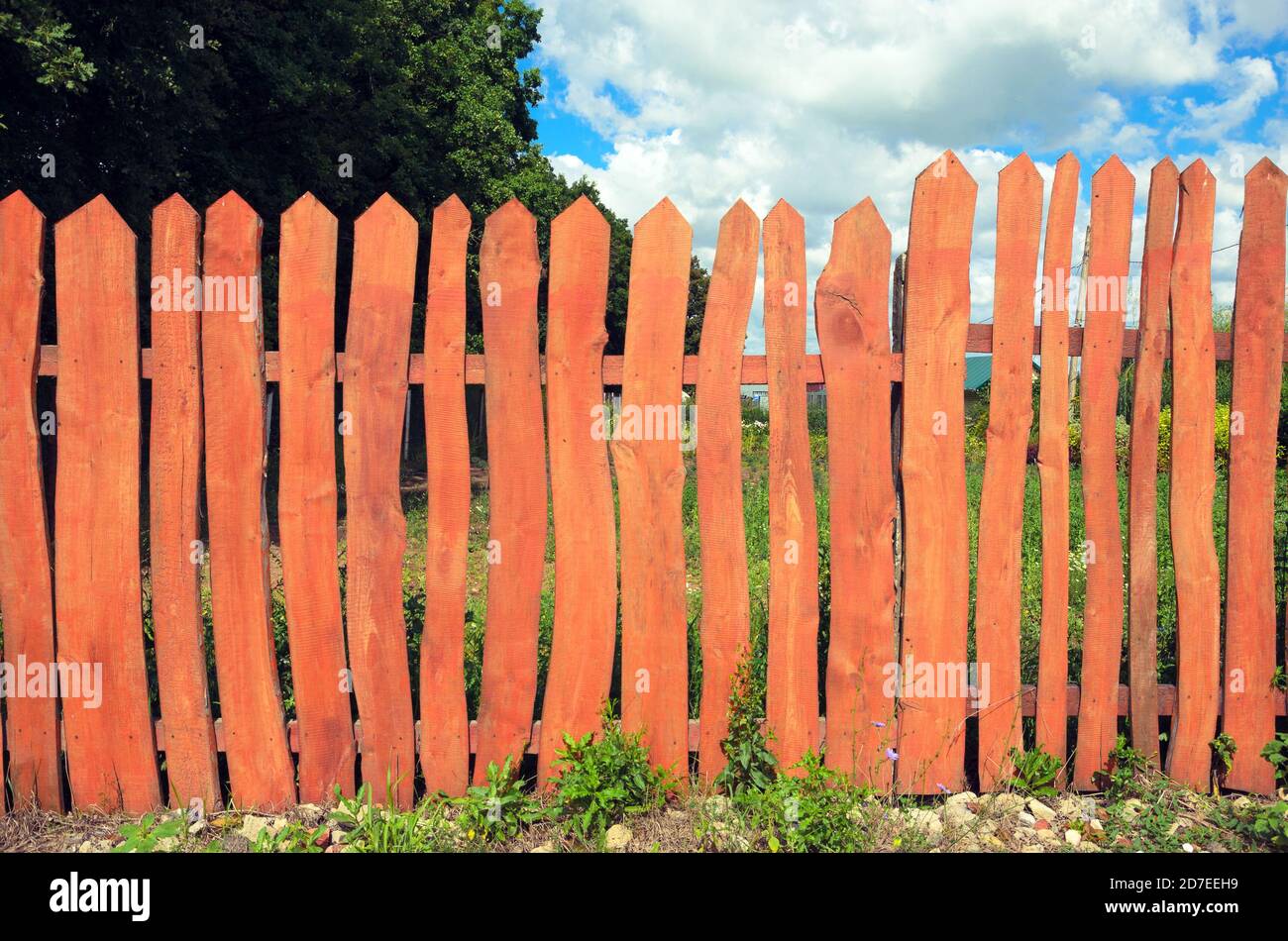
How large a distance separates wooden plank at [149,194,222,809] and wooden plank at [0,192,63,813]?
0.39 metres

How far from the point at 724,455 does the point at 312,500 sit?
1412 millimetres

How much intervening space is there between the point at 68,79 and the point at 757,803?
741 cm

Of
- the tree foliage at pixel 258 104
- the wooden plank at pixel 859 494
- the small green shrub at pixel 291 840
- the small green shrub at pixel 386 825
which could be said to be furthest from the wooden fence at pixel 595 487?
the tree foliage at pixel 258 104

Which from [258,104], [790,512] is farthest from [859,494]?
[258,104]

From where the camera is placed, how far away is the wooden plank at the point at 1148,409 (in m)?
2.99

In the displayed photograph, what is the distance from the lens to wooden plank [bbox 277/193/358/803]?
9.60 feet

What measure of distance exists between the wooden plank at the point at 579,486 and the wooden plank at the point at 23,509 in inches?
68.8

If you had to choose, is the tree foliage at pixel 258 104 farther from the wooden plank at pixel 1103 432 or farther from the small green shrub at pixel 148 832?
the wooden plank at pixel 1103 432

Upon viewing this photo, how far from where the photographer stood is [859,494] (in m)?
3.00

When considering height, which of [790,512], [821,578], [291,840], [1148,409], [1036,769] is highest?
[1148,409]

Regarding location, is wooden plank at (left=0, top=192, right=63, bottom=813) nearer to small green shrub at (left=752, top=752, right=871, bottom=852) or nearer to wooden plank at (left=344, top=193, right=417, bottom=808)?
wooden plank at (left=344, top=193, right=417, bottom=808)

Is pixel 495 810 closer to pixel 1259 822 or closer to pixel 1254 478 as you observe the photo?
pixel 1259 822

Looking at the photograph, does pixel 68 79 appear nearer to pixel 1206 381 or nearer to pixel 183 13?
pixel 183 13

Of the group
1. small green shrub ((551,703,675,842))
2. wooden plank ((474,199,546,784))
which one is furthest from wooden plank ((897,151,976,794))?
wooden plank ((474,199,546,784))
